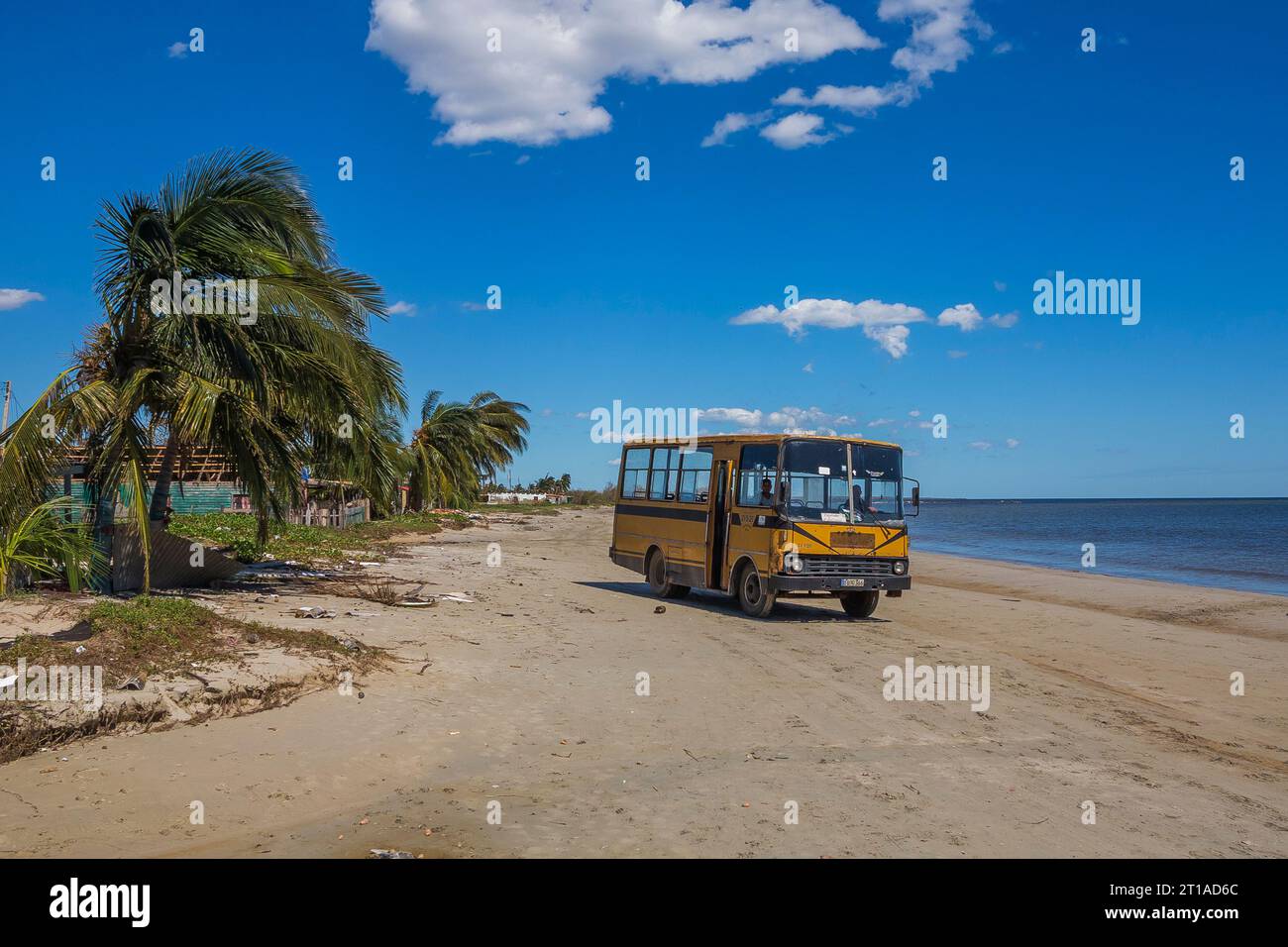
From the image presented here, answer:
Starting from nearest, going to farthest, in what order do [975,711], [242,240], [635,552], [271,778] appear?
1. [271,778]
2. [975,711]
3. [242,240]
4. [635,552]

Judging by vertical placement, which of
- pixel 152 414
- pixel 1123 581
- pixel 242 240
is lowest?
pixel 1123 581

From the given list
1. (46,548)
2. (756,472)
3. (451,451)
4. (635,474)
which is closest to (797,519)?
(756,472)

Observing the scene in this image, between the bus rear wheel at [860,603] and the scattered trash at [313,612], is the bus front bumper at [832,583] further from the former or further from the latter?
the scattered trash at [313,612]

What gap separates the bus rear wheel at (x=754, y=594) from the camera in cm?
1557

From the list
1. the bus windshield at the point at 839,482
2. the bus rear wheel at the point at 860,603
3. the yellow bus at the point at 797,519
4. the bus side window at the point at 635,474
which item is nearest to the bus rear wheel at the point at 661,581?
the yellow bus at the point at 797,519

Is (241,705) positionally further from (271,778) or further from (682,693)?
(682,693)

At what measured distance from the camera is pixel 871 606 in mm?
16641

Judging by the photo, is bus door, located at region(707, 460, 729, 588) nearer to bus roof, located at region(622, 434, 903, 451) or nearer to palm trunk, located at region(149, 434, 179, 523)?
bus roof, located at region(622, 434, 903, 451)

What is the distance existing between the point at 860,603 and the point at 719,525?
2.80m

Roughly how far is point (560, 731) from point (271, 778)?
241 centimetres

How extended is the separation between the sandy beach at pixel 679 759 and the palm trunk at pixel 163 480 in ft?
5.29

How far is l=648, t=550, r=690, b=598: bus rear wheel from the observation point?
18.7 metres

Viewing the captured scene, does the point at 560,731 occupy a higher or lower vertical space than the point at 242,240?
lower
